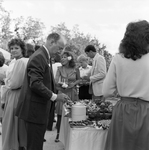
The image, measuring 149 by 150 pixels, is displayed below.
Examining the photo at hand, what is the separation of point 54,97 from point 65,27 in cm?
3305

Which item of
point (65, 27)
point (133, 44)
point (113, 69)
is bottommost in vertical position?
point (113, 69)

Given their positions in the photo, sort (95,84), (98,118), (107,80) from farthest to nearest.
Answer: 1. (95,84)
2. (98,118)
3. (107,80)

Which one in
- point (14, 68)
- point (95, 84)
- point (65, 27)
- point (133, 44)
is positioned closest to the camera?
point (133, 44)

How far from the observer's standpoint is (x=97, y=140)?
2449 millimetres

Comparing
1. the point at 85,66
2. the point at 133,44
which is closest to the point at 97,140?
the point at 133,44

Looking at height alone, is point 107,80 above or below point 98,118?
above

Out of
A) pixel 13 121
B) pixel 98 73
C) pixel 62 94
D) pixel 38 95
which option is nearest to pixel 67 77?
pixel 98 73

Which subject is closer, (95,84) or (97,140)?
(97,140)

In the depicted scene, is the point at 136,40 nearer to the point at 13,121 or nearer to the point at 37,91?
the point at 37,91

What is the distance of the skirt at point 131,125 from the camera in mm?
1983

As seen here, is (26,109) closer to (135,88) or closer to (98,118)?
(98,118)

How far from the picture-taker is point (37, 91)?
7.38 ft

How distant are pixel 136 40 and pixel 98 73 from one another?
260cm

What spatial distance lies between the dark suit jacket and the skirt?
790 millimetres
